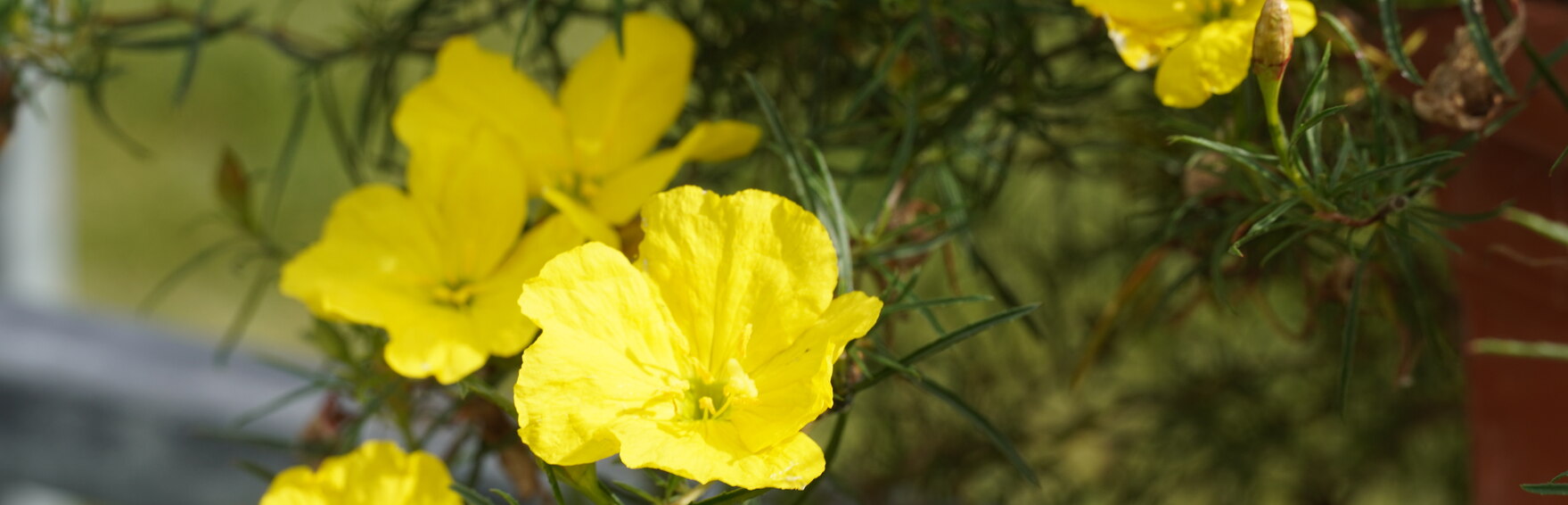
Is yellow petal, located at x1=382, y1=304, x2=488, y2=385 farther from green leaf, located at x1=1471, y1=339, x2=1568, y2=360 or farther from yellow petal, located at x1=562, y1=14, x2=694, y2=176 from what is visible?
green leaf, located at x1=1471, y1=339, x2=1568, y2=360

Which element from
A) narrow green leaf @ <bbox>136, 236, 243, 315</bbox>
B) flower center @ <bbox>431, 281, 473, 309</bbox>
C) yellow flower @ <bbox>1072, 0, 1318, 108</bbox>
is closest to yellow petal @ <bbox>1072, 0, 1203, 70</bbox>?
yellow flower @ <bbox>1072, 0, 1318, 108</bbox>

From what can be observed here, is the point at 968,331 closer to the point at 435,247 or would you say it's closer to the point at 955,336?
the point at 955,336

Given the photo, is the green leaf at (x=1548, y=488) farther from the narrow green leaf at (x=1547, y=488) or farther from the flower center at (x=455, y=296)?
the flower center at (x=455, y=296)

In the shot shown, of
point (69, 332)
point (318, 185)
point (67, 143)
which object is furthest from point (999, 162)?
point (67, 143)

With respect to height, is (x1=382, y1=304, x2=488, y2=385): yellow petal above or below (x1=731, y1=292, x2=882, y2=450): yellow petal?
below

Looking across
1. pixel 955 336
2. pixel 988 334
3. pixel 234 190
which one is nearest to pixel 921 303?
pixel 955 336

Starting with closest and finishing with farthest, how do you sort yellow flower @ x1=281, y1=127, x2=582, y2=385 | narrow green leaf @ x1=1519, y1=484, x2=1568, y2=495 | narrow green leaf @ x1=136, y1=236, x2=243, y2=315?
narrow green leaf @ x1=1519, y1=484, x2=1568, y2=495 → yellow flower @ x1=281, y1=127, x2=582, y2=385 → narrow green leaf @ x1=136, y1=236, x2=243, y2=315

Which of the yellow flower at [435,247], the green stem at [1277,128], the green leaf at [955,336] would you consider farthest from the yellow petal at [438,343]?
the green stem at [1277,128]
